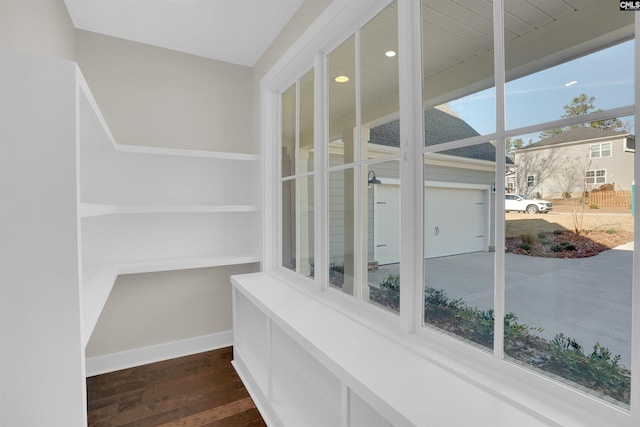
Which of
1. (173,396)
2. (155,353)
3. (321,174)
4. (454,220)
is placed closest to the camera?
(454,220)

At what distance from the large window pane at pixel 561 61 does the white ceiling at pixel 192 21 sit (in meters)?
1.54

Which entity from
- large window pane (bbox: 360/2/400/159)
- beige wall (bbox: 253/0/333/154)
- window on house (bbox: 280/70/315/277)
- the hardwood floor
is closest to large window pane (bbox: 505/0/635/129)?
large window pane (bbox: 360/2/400/159)

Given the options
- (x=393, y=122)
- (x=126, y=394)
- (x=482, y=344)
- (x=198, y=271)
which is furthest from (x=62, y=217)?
(x=198, y=271)

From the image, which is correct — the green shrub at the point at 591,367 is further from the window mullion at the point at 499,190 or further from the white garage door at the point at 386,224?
the white garage door at the point at 386,224

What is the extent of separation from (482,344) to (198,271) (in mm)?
2408

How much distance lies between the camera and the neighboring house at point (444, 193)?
3.72 ft

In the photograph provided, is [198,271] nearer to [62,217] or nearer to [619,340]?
[62,217]

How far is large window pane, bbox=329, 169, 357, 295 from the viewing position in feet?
5.90

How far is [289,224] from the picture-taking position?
2.61 meters

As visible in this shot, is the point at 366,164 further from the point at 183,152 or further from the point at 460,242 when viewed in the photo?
the point at 183,152

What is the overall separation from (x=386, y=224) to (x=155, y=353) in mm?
2314

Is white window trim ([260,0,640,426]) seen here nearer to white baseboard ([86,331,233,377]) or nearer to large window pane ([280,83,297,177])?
large window pane ([280,83,297,177])

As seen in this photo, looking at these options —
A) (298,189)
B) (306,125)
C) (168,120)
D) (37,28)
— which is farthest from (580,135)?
(168,120)

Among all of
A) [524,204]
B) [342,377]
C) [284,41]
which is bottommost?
[342,377]
